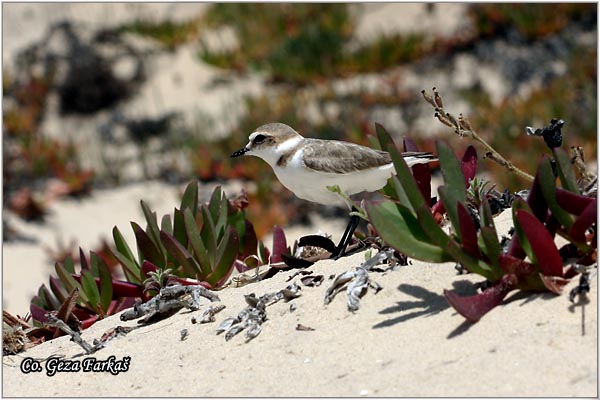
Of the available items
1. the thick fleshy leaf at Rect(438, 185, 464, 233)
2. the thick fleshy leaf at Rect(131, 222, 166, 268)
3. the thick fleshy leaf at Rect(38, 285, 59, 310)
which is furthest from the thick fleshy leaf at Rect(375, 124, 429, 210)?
the thick fleshy leaf at Rect(38, 285, 59, 310)

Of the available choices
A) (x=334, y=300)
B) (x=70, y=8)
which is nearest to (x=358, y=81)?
(x=70, y=8)

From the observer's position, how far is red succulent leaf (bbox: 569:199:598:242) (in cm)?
331

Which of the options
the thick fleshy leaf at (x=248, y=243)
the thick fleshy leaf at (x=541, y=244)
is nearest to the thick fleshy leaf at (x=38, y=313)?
the thick fleshy leaf at (x=248, y=243)

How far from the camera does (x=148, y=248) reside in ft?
16.0

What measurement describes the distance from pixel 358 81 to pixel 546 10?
124 inches

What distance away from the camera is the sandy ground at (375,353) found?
9.91 ft

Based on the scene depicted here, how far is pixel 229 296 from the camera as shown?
4359 millimetres

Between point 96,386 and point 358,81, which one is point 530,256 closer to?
point 96,386

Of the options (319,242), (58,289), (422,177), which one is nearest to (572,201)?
(422,177)

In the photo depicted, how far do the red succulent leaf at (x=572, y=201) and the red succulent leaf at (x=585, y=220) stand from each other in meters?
0.03

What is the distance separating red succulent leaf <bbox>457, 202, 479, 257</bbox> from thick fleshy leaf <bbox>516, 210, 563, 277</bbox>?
0.18 metres

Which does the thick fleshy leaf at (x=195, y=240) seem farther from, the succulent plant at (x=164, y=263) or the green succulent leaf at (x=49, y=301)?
the green succulent leaf at (x=49, y=301)

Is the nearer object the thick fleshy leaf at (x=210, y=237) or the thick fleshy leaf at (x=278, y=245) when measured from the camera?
the thick fleshy leaf at (x=210, y=237)

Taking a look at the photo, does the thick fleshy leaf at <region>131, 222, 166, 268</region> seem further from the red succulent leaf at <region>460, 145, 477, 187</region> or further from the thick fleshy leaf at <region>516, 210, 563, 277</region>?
the thick fleshy leaf at <region>516, 210, 563, 277</region>
